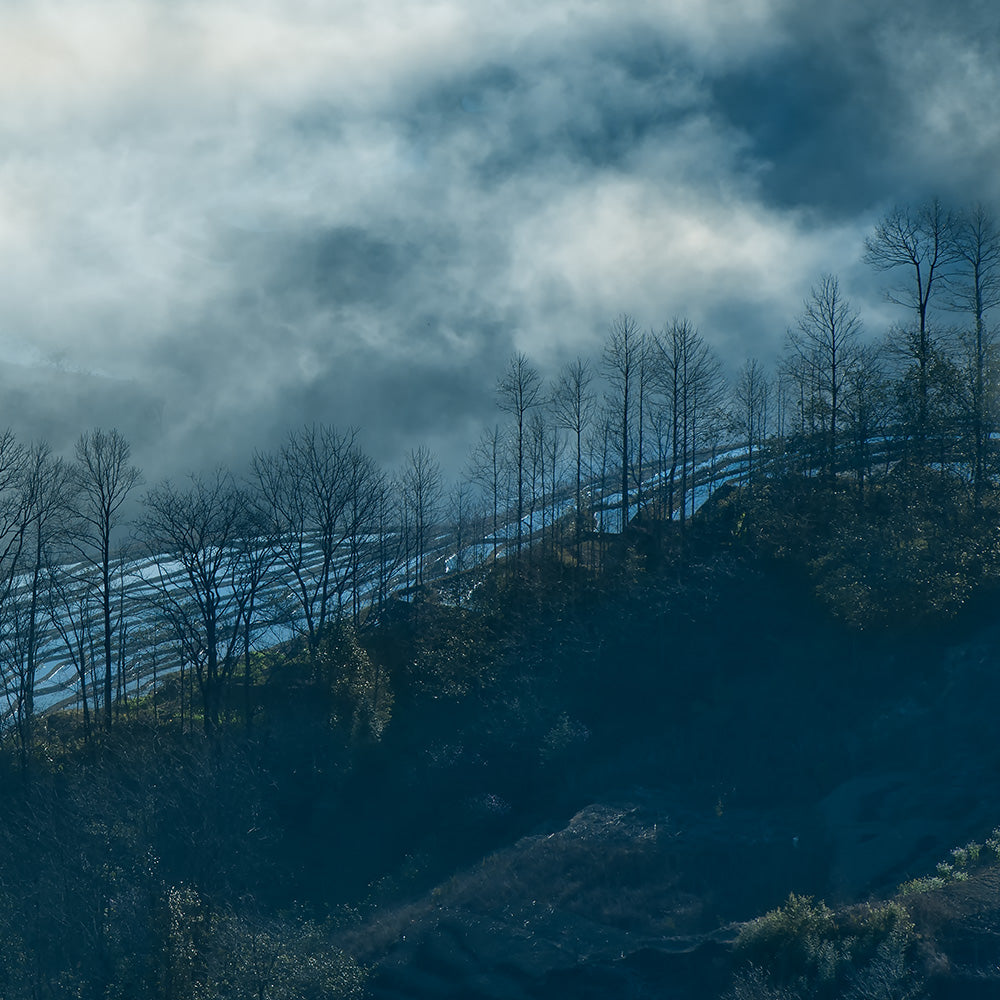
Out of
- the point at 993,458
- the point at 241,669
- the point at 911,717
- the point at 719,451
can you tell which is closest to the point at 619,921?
the point at 911,717

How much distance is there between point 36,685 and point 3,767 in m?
11.5

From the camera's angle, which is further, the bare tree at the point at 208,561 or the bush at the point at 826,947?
the bare tree at the point at 208,561

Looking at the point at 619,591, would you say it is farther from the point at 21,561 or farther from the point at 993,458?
the point at 21,561

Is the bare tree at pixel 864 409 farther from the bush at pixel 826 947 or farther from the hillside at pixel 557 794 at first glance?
the bush at pixel 826 947

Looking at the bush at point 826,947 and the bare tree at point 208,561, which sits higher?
the bare tree at point 208,561

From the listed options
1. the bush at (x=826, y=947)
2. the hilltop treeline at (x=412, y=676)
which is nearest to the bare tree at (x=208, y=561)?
the hilltop treeline at (x=412, y=676)

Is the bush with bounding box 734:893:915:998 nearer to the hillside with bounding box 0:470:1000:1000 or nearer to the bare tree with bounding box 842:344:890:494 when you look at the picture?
the hillside with bounding box 0:470:1000:1000

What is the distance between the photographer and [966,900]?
23078 mm

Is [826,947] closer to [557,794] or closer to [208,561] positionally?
[557,794]

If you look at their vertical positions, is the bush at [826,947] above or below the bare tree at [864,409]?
below

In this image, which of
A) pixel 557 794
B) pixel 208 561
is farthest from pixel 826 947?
pixel 208 561

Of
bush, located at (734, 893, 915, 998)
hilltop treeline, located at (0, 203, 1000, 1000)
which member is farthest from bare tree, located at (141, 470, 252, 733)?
bush, located at (734, 893, 915, 998)

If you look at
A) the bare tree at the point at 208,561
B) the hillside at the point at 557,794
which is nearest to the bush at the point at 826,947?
the hillside at the point at 557,794

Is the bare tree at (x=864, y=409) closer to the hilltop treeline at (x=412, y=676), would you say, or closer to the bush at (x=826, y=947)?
the hilltop treeline at (x=412, y=676)
